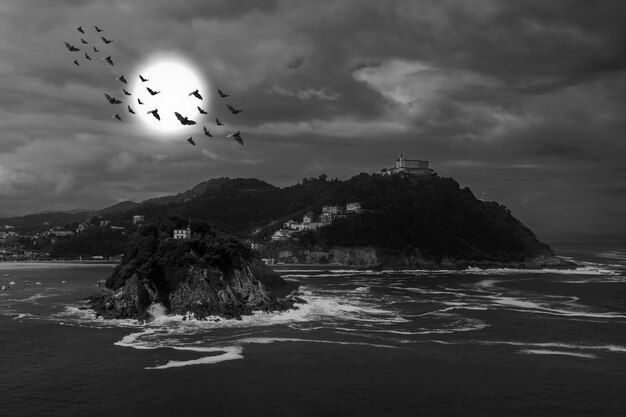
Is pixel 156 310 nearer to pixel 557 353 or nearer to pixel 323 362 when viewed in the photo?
pixel 323 362

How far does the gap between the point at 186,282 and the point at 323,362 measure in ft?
108

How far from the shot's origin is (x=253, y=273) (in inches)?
3462

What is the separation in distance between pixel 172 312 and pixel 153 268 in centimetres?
803

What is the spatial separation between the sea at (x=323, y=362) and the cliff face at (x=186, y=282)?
2.77 meters

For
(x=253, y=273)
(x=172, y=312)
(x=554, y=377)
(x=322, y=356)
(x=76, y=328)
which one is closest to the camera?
(x=554, y=377)

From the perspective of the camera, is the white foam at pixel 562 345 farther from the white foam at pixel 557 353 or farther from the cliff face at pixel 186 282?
the cliff face at pixel 186 282

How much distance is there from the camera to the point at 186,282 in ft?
251

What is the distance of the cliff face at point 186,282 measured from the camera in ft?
241

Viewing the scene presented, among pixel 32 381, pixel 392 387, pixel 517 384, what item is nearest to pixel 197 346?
→ pixel 32 381

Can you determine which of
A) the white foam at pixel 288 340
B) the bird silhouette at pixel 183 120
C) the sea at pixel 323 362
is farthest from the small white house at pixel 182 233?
the bird silhouette at pixel 183 120

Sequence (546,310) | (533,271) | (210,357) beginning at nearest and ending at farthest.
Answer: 1. (210,357)
2. (546,310)
3. (533,271)

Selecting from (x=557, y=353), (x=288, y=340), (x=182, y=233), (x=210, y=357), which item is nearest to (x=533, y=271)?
(x=182, y=233)

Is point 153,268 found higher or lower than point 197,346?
higher

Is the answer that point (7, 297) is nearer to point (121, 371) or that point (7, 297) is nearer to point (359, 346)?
point (121, 371)
